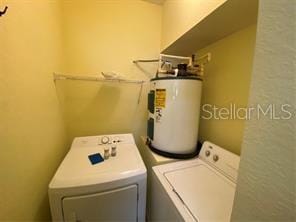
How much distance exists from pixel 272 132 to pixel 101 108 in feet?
5.86

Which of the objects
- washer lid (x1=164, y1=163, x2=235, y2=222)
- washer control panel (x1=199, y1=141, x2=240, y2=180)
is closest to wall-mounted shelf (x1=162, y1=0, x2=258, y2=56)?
washer control panel (x1=199, y1=141, x2=240, y2=180)

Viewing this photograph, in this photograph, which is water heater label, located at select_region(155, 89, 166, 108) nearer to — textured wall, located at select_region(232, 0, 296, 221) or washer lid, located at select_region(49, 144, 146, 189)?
washer lid, located at select_region(49, 144, 146, 189)

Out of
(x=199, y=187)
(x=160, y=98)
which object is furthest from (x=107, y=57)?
(x=199, y=187)

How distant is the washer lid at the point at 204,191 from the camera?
0.78 m

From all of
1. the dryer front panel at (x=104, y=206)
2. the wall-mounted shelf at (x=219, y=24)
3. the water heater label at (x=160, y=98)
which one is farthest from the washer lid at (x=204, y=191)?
the wall-mounted shelf at (x=219, y=24)

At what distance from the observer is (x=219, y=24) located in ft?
3.59

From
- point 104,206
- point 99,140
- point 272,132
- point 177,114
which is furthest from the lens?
point 99,140

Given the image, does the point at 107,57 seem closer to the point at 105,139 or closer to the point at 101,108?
the point at 101,108

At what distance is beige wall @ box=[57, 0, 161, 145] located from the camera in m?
1.70

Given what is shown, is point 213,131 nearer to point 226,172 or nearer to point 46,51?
point 226,172

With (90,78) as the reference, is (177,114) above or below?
below

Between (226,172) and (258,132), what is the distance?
2.91 ft

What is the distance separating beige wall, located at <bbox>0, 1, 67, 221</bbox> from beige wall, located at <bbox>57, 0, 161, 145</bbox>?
34 centimetres

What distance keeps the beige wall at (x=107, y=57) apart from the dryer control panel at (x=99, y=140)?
0.28 metres
